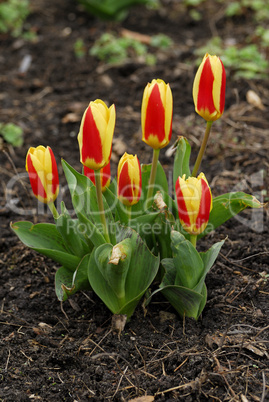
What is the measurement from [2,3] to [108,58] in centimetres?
172

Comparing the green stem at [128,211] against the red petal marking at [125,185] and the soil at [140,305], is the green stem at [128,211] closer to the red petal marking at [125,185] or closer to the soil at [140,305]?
the red petal marking at [125,185]

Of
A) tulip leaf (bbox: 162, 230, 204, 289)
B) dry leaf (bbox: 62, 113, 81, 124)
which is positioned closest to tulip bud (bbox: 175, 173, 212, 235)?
tulip leaf (bbox: 162, 230, 204, 289)

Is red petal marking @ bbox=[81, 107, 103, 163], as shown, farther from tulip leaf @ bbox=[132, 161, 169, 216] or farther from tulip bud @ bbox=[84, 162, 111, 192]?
tulip leaf @ bbox=[132, 161, 169, 216]

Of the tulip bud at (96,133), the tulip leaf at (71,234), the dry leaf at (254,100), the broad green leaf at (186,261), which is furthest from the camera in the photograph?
the dry leaf at (254,100)

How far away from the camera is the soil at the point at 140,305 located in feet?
5.61

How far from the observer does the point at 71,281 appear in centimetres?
191

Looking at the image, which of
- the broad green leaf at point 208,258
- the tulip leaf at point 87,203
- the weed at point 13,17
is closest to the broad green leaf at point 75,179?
the tulip leaf at point 87,203

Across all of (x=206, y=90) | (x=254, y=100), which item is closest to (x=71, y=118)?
(x=254, y=100)

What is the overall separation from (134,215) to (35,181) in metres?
0.47

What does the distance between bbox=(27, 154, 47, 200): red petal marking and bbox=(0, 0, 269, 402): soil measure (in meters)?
0.53

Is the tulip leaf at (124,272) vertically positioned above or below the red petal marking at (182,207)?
below

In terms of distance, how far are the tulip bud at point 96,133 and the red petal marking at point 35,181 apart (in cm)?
25

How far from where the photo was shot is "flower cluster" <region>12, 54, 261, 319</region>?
1588 millimetres

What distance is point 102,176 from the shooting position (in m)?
1.88
